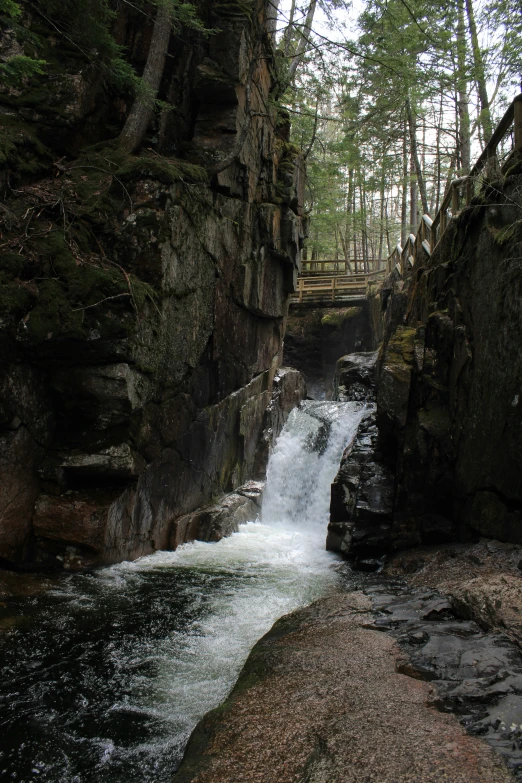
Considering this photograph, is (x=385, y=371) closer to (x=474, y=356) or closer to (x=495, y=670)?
(x=474, y=356)

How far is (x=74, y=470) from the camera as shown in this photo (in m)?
7.09

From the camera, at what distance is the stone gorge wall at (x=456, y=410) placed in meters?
A: 6.74

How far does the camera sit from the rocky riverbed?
2598 mm

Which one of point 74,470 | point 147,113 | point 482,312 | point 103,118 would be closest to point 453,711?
point 74,470

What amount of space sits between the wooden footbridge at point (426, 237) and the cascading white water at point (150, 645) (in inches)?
268

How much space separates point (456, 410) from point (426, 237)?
6920mm

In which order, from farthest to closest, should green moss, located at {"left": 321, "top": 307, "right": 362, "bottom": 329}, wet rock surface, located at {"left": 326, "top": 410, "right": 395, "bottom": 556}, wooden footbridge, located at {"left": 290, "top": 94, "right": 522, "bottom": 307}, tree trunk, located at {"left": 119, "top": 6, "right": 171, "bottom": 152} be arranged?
green moss, located at {"left": 321, "top": 307, "right": 362, "bottom": 329} → wet rock surface, located at {"left": 326, "top": 410, "right": 395, "bottom": 556} → tree trunk, located at {"left": 119, "top": 6, "right": 171, "bottom": 152} → wooden footbridge, located at {"left": 290, "top": 94, "right": 522, "bottom": 307}

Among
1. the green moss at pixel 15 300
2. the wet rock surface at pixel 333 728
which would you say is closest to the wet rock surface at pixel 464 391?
the wet rock surface at pixel 333 728

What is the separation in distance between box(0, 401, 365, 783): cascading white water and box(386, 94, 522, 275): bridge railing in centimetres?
680

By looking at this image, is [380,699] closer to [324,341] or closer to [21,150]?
[21,150]

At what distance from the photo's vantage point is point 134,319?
7199 millimetres

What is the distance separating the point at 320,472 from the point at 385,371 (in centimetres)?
411

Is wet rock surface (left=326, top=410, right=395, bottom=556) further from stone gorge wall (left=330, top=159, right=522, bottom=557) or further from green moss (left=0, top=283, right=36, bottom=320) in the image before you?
green moss (left=0, top=283, right=36, bottom=320)

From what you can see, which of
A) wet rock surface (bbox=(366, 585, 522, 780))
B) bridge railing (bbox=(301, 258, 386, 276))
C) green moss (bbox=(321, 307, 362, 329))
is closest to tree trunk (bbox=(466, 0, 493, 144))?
green moss (bbox=(321, 307, 362, 329))
